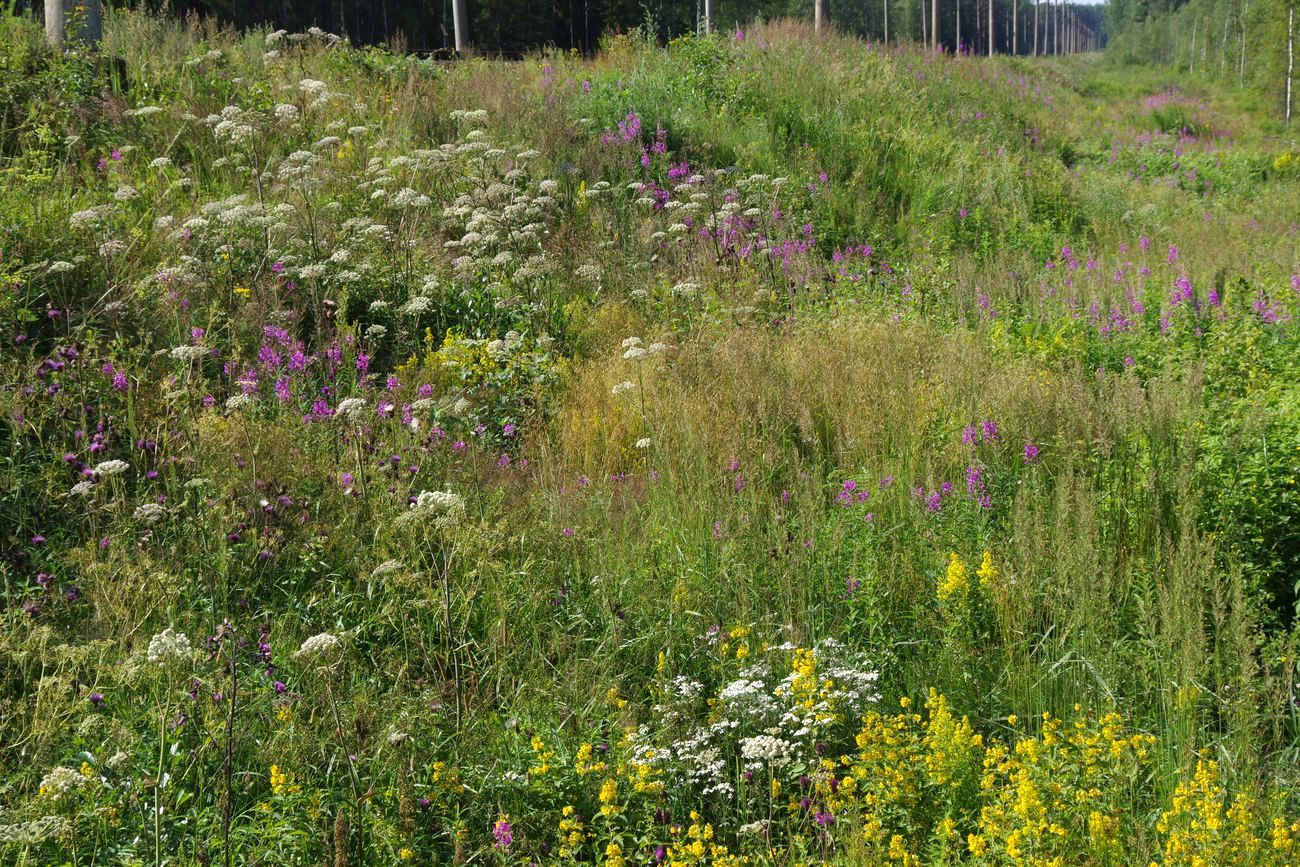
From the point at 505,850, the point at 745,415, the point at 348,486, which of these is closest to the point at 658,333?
the point at 745,415

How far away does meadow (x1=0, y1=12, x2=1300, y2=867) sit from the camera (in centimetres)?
295

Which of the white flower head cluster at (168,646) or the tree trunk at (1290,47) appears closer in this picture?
the white flower head cluster at (168,646)

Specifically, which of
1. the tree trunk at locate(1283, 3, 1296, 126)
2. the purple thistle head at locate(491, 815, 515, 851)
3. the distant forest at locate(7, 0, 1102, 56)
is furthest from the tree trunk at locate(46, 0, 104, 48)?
the tree trunk at locate(1283, 3, 1296, 126)

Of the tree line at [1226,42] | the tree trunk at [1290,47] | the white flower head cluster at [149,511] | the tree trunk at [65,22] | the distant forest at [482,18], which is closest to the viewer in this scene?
the white flower head cluster at [149,511]

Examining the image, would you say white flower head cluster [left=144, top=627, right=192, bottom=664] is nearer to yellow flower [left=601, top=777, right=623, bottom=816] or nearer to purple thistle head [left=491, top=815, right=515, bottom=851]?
purple thistle head [left=491, top=815, right=515, bottom=851]

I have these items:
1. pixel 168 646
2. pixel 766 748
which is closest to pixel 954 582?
pixel 766 748

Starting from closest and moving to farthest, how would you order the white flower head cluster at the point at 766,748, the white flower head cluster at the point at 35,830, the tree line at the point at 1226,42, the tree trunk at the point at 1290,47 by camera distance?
the white flower head cluster at the point at 35,830, the white flower head cluster at the point at 766,748, the tree trunk at the point at 1290,47, the tree line at the point at 1226,42

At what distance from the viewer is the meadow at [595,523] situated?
2.95 meters

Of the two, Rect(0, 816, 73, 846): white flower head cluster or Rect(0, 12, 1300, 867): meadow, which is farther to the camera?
Rect(0, 12, 1300, 867): meadow

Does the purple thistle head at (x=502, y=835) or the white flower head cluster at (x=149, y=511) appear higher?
the white flower head cluster at (x=149, y=511)

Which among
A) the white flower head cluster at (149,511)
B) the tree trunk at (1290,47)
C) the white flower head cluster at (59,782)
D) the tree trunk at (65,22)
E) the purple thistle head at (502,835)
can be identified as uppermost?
the tree trunk at (1290,47)

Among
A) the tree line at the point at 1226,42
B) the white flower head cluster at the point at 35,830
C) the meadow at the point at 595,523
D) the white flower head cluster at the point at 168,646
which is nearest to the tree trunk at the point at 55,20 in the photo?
the meadow at the point at 595,523

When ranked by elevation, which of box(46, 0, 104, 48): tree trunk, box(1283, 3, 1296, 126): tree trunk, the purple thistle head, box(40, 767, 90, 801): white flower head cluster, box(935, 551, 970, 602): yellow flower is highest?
box(1283, 3, 1296, 126): tree trunk

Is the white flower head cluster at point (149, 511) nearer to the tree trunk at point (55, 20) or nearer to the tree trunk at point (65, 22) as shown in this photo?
the tree trunk at point (65, 22)
